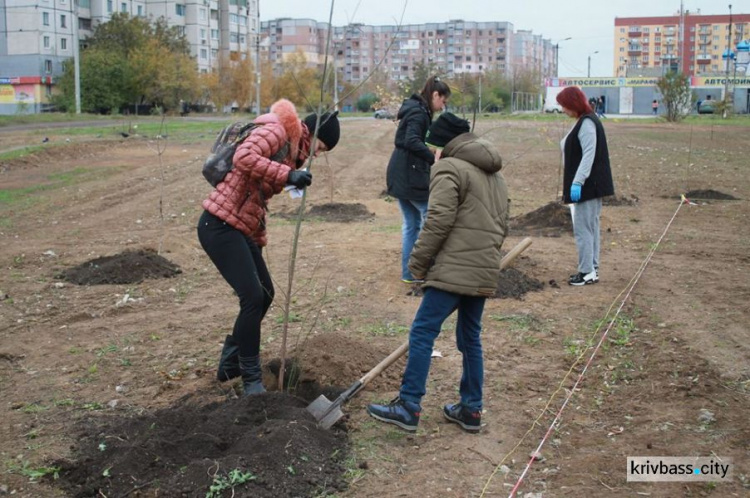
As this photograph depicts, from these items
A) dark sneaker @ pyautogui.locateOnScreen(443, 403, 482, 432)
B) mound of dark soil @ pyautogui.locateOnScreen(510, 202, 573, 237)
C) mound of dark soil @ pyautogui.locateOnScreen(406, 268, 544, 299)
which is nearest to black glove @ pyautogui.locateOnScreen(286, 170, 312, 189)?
dark sneaker @ pyautogui.locateOnScreen(443, 403, 482, 432)

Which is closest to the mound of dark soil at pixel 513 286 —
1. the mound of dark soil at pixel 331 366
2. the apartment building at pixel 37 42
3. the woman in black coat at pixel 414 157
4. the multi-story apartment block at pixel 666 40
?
the woman in black coat at pixel 414 157

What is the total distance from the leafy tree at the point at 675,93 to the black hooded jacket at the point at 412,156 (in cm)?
3672

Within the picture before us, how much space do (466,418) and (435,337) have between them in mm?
521

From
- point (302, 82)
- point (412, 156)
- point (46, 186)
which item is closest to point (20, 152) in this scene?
point (46, 186)

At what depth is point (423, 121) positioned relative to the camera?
723cm

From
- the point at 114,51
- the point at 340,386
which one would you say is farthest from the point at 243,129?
the point at 114,51

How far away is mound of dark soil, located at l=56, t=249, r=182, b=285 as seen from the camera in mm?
8391

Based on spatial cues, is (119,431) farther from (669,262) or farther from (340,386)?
(669,262)

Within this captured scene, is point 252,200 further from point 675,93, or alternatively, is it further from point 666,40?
point 666,40

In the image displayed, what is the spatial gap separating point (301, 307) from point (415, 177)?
1.61 meters

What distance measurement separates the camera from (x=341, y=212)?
13.3 m

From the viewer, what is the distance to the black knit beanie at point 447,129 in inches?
175

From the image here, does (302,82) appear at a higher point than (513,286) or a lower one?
higher

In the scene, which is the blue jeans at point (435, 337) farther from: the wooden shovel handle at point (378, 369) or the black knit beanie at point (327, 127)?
the black knit beanie at point (327, 127)
